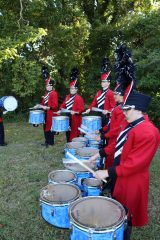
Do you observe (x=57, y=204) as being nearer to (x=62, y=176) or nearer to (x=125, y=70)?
(x=62, y=176)

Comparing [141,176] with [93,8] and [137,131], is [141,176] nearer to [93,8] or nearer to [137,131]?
[137,131]

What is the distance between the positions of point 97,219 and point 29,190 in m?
3.05

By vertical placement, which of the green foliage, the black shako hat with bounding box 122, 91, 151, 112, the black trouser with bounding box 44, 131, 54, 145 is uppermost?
the green foliage

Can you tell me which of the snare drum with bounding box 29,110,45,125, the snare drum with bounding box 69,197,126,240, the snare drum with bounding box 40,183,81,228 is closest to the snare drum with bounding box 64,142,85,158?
the snare drum with bounding box 40,183,81,228

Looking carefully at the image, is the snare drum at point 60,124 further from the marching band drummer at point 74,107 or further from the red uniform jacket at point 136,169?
the red uniform jacket at point 136,169

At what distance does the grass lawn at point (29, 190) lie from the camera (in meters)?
4.38

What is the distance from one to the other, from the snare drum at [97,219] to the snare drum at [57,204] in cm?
27

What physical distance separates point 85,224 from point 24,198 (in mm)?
2847

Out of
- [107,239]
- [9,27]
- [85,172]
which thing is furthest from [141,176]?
[9,27]

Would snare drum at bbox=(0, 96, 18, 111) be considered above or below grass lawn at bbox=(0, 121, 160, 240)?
above

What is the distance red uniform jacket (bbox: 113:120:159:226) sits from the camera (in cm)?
319

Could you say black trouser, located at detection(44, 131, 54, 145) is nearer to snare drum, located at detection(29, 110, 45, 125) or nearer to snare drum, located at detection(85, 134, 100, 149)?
snare drum, located at detection(29, 110, 45, 125)

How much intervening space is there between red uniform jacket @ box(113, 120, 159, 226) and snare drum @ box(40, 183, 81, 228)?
567 mm

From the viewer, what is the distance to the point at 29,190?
229 inches
